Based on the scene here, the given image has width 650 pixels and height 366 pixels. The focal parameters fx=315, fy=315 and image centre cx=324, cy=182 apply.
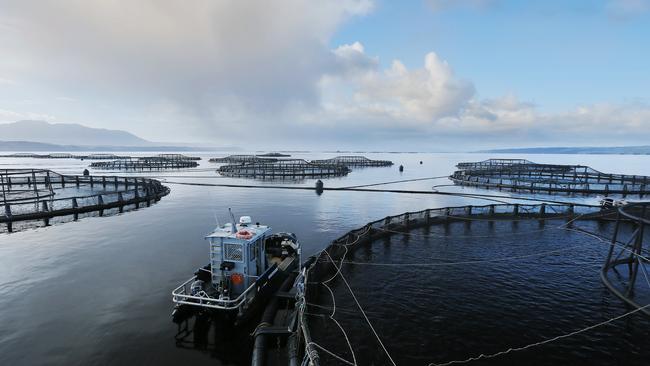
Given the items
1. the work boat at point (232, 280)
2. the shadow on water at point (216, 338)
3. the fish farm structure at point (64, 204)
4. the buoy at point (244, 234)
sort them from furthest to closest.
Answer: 1. the fish farm structure at point (64, 204)
2. the buoy at point (244, 234)
3. the work boat at point (232, 280)
4. the shadow on water at point (216, 338)

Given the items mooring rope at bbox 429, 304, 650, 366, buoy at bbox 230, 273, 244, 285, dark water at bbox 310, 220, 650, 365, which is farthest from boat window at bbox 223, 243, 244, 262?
mooring rope at bbox 429, 304, 650, 366

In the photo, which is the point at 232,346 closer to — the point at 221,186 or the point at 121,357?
the point at 121,357

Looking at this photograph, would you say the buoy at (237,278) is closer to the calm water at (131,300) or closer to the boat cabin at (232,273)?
the boat cabin at (232,273)

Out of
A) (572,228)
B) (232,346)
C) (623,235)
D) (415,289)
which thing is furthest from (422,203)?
(232,346)

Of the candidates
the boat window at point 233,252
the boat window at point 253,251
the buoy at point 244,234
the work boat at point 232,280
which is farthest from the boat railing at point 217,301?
the buoy at point 244,234

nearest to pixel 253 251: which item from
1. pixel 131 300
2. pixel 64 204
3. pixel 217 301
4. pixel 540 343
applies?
pixel 217 301

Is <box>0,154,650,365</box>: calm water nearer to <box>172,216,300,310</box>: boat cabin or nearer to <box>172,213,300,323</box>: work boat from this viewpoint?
<box>172,213,300,323</box>: work boat

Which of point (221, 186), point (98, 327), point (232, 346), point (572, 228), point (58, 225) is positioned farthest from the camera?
point (221, 186)
